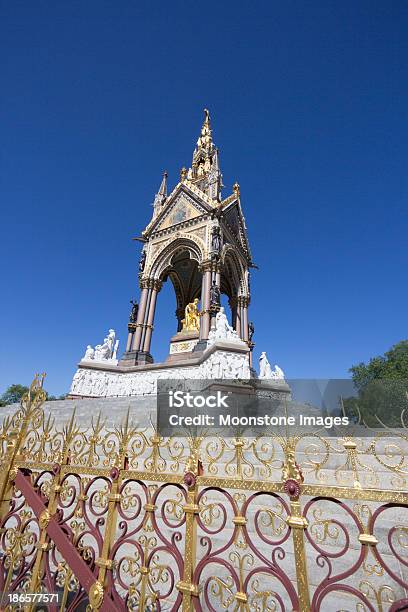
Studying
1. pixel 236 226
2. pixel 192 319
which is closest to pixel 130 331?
pixel 192 319

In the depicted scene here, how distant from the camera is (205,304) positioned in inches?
616

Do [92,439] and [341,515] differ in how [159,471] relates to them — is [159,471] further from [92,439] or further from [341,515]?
[341,515]

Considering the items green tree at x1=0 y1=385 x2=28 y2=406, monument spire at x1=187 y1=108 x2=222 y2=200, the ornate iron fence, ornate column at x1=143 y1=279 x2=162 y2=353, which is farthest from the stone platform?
green tree at x1=0 y1=385 x2=28 y2=406

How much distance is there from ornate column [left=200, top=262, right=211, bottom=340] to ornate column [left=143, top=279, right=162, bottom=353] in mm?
3478

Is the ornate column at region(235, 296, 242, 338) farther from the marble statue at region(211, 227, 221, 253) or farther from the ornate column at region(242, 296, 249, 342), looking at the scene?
the marble statue at region(211, 227, 221, 253)

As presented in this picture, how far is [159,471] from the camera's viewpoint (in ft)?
7.59

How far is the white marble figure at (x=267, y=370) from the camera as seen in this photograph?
1388 centimetres

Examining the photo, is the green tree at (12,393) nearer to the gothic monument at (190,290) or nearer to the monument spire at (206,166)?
the gothic monument at (190,290)

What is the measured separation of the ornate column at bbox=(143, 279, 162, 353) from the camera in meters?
16.7

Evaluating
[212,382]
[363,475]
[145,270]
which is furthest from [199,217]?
[363,475]

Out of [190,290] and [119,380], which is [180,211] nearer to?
[190,290]

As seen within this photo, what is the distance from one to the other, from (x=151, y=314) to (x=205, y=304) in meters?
3.84

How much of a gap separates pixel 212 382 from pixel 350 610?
7.02 m

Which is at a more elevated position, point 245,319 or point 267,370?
point 245,319
